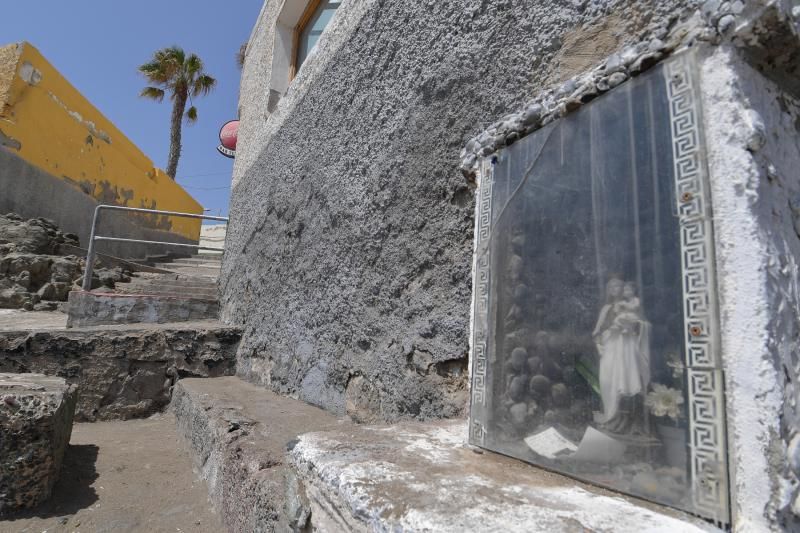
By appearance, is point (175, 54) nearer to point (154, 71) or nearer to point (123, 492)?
point (154, 71)

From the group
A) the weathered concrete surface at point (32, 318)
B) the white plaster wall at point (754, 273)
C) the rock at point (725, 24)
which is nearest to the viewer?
the white plaster wall at point (754, 273)

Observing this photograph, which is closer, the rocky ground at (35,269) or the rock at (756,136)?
the rock at (756,136)

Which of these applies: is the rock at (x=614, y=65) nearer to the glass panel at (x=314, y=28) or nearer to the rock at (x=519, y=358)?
the rock at (x=519, y=358)

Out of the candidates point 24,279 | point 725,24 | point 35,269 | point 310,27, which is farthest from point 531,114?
point 35,269

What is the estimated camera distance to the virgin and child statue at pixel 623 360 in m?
0.92

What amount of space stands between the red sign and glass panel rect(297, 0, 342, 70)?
7040 mm

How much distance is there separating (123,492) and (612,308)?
2410 millimetres

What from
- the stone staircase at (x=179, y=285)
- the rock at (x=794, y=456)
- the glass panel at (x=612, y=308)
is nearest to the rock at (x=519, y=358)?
the glass panel at (x=612, y=308)

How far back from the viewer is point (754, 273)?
31.4 inches

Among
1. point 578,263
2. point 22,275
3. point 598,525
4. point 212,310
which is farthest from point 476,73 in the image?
point 22,275

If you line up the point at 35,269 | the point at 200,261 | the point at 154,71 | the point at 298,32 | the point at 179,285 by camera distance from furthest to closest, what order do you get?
1. the point at 154,71
2. the point at 200,261
3. the point at 35,269
4. the point at 179,285
5. the point at 298,32

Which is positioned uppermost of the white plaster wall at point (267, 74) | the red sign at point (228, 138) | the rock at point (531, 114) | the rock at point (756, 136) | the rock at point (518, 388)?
the red sign at point (228, 138)

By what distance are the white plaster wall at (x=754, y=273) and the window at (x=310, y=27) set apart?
3666mm

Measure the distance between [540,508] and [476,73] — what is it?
4.94ft
